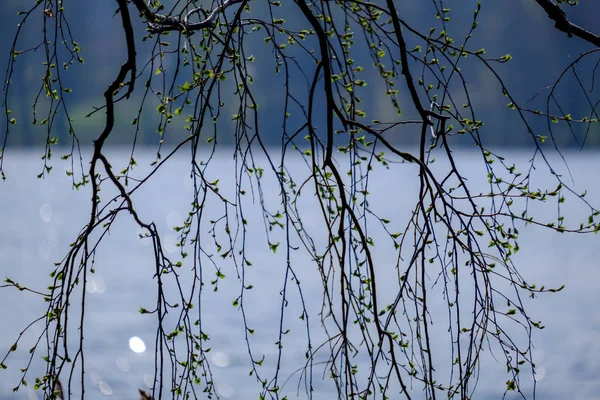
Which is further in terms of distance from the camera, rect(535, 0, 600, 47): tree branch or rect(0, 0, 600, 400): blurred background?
rect(0, 0, 600, 400): blurred background

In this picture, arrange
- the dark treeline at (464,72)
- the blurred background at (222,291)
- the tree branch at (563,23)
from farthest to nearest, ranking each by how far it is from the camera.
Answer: the dark treeline at (464,72) → the blurred background at (222,291) → the tree branch at (563,23)

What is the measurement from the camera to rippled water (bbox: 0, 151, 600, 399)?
357 inches

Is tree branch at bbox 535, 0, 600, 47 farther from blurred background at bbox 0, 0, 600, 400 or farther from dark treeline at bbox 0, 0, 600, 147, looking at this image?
dark treeline at bbox 0, 0, 600, 147

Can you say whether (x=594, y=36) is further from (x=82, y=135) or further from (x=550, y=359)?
(x=82, y=135)

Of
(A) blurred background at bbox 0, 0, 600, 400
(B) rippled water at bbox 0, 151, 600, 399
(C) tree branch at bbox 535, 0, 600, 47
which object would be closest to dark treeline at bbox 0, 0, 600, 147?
(A) blurred background at bbox 0, 0, 600, 400

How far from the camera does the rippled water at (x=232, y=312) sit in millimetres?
9062

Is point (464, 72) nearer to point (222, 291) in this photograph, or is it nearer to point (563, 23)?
point (222, 291)

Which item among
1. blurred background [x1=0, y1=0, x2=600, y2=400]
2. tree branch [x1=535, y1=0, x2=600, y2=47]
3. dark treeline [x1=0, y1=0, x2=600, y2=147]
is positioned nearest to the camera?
tree branch [x1=535, y1=0, x2=600, y2=47]

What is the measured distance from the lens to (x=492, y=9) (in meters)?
68.4

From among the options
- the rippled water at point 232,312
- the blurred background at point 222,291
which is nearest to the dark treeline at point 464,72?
the blurred background at point 222,291

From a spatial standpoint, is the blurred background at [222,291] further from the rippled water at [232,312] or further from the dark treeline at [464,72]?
the dark treeline at [464,72]

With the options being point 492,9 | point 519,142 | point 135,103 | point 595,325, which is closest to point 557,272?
point 595,325

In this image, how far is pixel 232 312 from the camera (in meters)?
12.3

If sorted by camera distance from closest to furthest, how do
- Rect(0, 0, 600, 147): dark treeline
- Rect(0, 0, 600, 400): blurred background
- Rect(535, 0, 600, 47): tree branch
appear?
Rect(535, 0, 600, 47): tree branch → Rect(0, 0, 600, 400): blurred background → Rect(0, 0, 600, 147): dark treeline
